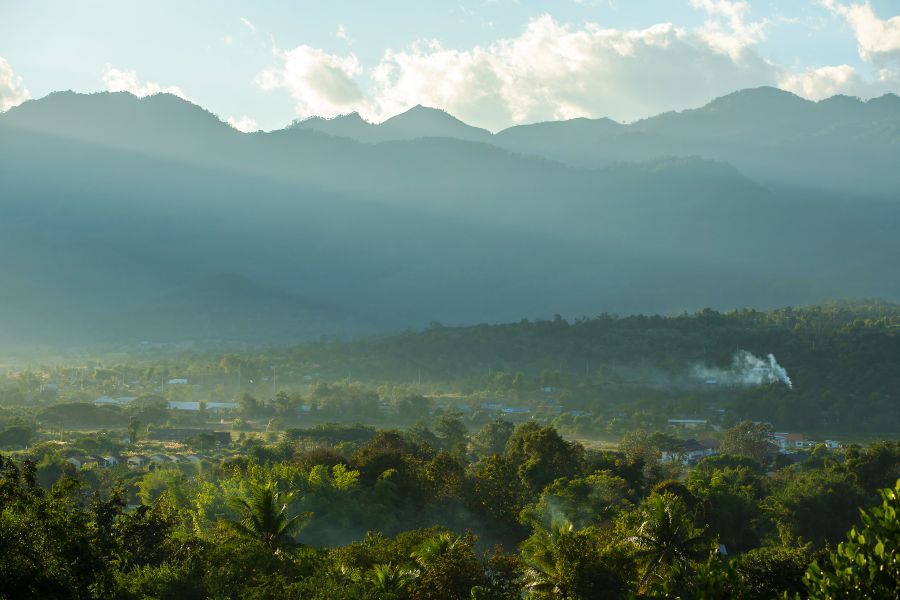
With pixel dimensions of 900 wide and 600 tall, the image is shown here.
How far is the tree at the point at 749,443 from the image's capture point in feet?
263

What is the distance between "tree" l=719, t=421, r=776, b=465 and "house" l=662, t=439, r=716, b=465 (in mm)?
1444

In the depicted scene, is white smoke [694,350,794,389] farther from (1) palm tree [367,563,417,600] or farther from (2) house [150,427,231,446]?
(1) palm tree [367,563,417,600]

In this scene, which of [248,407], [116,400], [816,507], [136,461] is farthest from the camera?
[116,400]

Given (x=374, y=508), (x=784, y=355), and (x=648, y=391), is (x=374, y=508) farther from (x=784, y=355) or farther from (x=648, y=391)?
(x=784, y=355)

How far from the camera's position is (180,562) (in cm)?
2672

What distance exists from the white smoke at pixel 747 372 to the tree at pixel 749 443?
1671 inches

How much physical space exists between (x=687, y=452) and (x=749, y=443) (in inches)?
202

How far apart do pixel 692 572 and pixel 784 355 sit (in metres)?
115

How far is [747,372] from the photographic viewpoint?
13125 cm

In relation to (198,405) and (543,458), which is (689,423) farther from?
(543,458)

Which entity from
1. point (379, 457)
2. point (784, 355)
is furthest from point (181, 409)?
point (784, 355)

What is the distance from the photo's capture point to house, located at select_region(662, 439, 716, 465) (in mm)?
77750

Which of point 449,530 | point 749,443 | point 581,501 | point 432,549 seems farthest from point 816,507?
point 749,443

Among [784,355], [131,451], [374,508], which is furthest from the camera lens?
[784,355]
